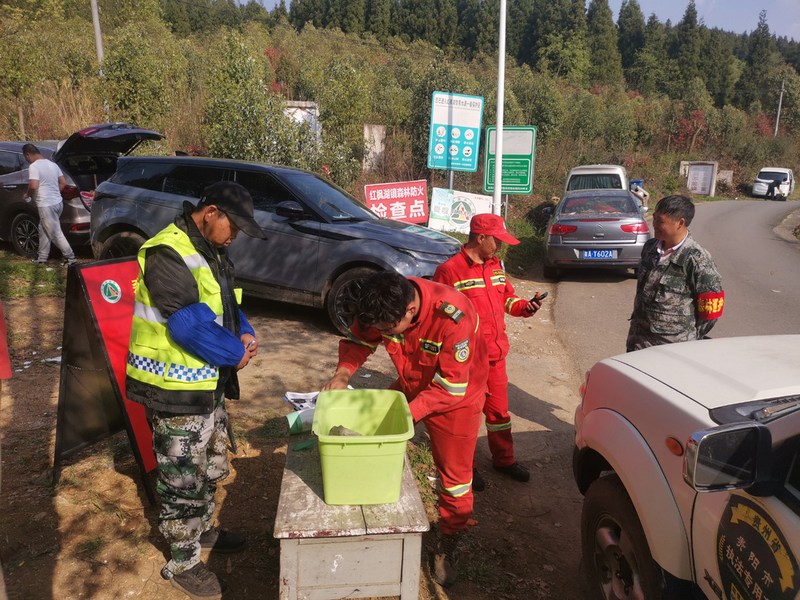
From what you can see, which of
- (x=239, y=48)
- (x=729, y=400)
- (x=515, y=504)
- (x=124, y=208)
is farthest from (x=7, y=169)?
(x=729, y=400)

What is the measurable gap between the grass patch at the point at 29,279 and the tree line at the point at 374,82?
12.4ft

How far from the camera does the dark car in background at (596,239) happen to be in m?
10.7

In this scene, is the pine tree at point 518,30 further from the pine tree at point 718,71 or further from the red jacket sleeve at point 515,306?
the red jacket sleeve at point 515,306

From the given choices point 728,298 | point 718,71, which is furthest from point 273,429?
point 718,71

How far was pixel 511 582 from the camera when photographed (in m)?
3.30

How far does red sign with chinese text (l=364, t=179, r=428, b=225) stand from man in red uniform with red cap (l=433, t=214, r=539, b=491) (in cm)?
652

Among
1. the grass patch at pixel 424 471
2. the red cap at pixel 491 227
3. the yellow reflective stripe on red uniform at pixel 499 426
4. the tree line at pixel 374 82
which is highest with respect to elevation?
the tree line at pixel 374 82

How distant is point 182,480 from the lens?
2.81 m

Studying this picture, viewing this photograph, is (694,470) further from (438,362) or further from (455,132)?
(455,132)

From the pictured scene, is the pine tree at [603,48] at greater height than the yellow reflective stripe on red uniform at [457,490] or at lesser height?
greater

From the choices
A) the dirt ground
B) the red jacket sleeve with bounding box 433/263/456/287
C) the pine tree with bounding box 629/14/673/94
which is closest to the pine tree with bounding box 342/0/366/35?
the pine tree with bounding box 629/14/673/94

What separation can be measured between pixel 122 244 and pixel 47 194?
2.14 m

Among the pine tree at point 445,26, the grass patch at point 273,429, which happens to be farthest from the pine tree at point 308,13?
the grass patch at point 273,429

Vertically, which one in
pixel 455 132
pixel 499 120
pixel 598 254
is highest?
pixel 499 120
